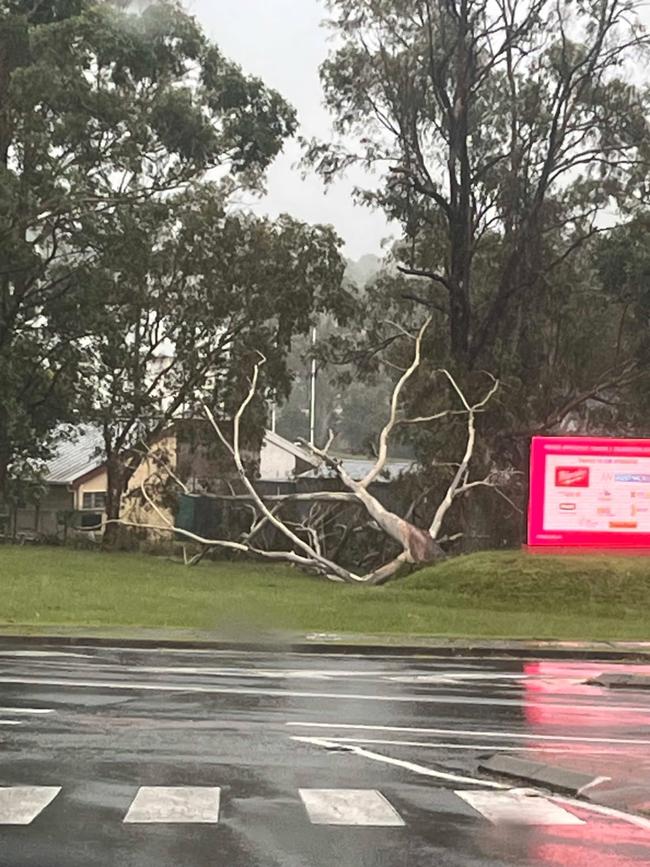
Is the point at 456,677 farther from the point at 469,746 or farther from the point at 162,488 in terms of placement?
the point at 162,488

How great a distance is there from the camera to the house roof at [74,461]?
58.1 meters

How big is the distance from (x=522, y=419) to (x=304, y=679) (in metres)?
24.9

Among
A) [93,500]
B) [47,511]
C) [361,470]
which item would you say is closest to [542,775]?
[361,470]

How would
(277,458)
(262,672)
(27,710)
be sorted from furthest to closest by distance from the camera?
(277,458)
(262,672)
(27,710)

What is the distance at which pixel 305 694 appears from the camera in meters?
13.1

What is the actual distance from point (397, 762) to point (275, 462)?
197 ft

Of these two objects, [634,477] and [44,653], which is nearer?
[44,653]

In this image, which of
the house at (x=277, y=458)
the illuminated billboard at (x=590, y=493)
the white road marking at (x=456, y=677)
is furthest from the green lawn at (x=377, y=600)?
the house at (x=277, y=458)

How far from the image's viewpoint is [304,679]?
1458 centimetres

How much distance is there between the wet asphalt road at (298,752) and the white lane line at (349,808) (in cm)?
4

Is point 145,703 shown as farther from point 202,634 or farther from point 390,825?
point 202,634

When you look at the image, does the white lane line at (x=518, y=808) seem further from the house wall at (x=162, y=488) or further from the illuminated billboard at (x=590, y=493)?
the house wall at (x=162, y=488)

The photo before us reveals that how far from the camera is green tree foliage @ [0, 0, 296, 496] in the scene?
3697 centimetres

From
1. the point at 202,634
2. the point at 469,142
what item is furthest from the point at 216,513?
the point at 202,634
